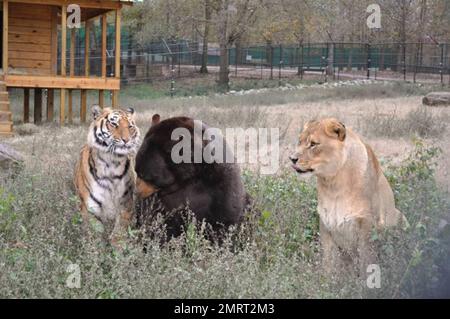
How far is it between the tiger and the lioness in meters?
1.56

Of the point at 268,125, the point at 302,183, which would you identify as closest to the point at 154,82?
the point at 268,125

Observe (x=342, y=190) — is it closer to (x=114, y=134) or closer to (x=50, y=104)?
(x=114, y=134)

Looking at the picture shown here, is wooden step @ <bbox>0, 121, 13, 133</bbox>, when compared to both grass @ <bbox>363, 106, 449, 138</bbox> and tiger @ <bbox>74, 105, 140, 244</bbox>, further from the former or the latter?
tiger @ <bbox>74, 105, 140, 244</bbox>

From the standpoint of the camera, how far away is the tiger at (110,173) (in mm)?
6980

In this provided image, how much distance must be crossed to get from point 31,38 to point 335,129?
19.6 meters

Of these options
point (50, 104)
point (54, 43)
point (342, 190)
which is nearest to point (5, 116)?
point (50, 104)

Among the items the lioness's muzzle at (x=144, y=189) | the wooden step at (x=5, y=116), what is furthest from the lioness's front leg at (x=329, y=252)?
the wooden step at (x=5, y=116)

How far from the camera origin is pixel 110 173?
7.02 meters

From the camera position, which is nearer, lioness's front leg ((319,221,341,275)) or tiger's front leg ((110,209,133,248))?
lioness's front leg ((319,221,341,275))

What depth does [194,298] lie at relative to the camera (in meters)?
5.75

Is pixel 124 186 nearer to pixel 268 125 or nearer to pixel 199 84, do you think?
pixel 268 125

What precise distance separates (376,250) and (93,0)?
693 inches

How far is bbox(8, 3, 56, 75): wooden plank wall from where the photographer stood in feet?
79.2

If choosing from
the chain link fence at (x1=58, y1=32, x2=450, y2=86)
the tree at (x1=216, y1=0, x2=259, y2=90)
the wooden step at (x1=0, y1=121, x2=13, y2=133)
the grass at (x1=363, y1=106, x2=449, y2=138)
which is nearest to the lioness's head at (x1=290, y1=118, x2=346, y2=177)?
the grass at (x1=363, y1=106, x2=449, y2=138)
